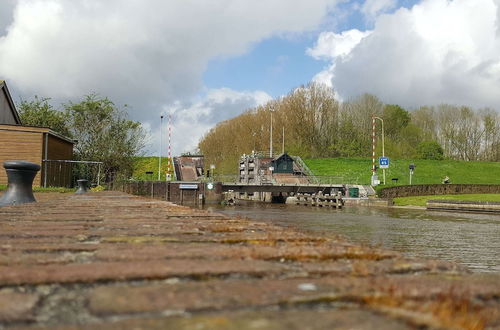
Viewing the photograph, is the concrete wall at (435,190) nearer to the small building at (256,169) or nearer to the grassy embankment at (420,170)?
the grassy embankment at (420,170)

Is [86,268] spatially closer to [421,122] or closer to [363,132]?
[363,132]

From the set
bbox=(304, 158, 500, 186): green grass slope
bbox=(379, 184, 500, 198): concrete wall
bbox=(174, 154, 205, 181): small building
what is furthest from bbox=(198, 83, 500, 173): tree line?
bbox=(379, 184, 500, 198): concrete wall

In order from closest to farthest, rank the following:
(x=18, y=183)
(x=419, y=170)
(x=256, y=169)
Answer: (x=18, y=183) < (x=256, y=169) < (x=419, y=170)

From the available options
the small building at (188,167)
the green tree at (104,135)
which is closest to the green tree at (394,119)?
the small building at (188,167)

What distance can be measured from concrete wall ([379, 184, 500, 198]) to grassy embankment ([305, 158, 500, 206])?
553cm

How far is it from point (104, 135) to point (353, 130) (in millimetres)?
37884

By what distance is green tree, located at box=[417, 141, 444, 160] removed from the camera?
61062 mm

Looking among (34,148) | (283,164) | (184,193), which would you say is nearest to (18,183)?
(34,148)

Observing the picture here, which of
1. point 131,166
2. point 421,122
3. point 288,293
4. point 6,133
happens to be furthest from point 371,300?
point 421,122

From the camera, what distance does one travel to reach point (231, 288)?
145cm

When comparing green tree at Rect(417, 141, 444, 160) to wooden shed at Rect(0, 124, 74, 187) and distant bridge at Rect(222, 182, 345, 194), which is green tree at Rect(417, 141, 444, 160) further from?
A: wooden shed at Rect(0, 124, 74, 187)

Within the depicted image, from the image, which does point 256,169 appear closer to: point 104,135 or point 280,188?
point 280,188

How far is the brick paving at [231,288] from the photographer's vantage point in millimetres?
1167

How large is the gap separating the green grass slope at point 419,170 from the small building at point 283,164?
3.89 m
